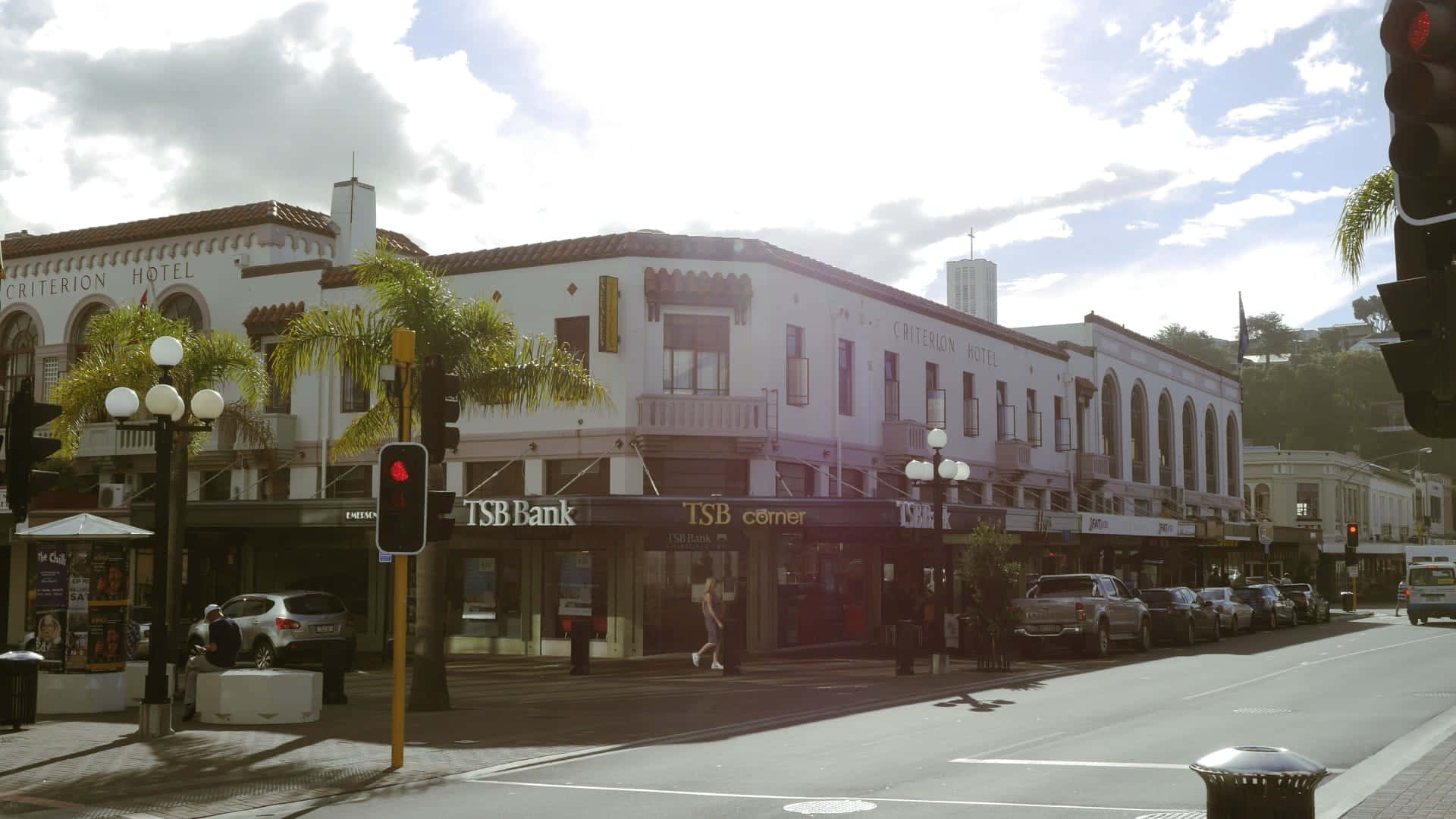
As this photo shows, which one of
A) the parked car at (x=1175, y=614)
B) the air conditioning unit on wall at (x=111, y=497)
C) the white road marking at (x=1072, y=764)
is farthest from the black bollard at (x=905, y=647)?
the air conditioning unit on wall at (x=111, y=497)

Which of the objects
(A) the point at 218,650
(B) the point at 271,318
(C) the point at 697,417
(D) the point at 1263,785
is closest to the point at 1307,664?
(C) the point at 697,417

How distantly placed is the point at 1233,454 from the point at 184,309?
4595 centimetres

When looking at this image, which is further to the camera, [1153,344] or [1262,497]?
[1262,497]

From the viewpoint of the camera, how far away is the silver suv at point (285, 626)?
26.5 metres

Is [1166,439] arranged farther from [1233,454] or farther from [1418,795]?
[1418,795]

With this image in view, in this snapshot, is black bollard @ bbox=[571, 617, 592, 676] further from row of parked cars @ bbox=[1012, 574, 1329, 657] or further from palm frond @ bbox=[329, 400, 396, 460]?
row of parked cars @ bbox=[1012, 574, 1329, 657]

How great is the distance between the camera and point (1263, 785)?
567 centimetres

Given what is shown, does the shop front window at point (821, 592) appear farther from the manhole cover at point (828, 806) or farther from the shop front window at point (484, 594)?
the manhole cover at point (828, 806)

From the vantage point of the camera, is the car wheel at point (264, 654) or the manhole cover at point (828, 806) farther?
the car wheel at point (264, 654)

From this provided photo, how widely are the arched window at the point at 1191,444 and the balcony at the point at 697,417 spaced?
32.7 metres

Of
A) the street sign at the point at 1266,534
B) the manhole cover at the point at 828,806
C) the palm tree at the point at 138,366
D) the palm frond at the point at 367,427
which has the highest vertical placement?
the palm tree at the point at 138,366

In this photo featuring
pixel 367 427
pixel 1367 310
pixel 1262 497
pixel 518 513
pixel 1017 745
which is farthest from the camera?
pixel 1367 310

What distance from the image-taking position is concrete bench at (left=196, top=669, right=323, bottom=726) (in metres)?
17.1

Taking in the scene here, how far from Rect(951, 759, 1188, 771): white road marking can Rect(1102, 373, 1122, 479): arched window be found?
37103 millimetres
